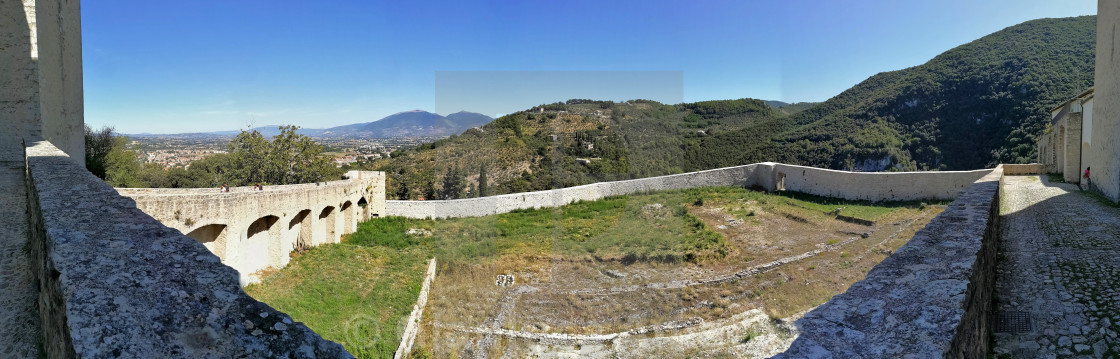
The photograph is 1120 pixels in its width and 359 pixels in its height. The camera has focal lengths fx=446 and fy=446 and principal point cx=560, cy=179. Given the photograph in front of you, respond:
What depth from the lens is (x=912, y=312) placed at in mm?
1849

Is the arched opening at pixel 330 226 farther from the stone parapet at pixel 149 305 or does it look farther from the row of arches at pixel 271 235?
the stone parapet at pixel 149 305

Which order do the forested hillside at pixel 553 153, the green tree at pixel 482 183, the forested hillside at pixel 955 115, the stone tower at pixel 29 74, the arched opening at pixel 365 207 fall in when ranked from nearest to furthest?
the stone tower at pixel 29 74 → the green tree at pixel 482 183 → the arched opening at pixel 365 207 → the forested hillside at pixel 553 153 → the forested hillside at pixel 955 115

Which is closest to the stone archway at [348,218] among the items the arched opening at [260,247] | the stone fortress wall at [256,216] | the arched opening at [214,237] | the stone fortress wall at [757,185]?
the stone fortress wall at [256,216]

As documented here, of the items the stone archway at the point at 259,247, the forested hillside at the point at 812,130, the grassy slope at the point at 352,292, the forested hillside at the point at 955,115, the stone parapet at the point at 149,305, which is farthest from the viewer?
the forested hillside at the point at 955,115

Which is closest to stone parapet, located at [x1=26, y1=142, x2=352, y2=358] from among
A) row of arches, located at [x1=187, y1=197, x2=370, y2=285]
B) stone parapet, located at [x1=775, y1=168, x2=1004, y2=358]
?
stone parapet, located at [x1=775, y1=168, x2=1004, y2=358]

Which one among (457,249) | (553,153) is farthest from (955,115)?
(457,249)

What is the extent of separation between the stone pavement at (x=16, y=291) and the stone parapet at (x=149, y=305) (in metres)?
0.23

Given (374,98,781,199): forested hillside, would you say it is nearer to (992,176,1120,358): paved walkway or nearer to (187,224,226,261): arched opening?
(187,224,226,261): arched opening

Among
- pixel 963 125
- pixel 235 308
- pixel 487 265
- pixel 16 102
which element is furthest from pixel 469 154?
pixel 963 125

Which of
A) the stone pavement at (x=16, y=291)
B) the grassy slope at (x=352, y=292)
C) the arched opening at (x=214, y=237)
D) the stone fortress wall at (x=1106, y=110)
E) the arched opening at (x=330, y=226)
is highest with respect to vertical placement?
the stone fortress wall at (x=1106, y=110)

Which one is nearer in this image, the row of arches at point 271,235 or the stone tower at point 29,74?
the stone tower at point 29,74

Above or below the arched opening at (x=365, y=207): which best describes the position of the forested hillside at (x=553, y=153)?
above

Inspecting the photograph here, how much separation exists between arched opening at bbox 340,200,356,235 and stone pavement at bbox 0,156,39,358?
9.14 metres

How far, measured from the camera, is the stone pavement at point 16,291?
1.84 m
